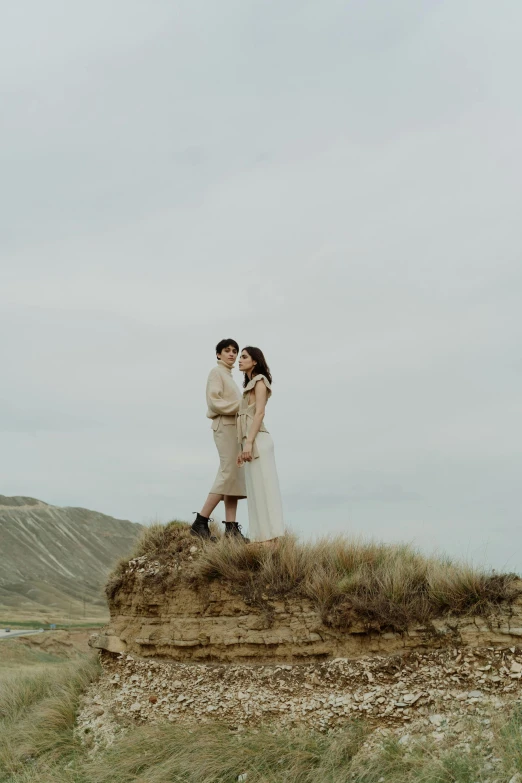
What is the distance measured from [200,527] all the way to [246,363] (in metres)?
→ 2.37

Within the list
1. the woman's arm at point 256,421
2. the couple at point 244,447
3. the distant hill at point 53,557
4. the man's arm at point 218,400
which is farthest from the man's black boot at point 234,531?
the distant hill at point 53,557

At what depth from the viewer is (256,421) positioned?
8.89 m

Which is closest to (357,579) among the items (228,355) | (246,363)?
(246,363)

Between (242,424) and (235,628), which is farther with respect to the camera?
(242,424)

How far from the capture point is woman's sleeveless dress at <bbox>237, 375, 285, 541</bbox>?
351 inches

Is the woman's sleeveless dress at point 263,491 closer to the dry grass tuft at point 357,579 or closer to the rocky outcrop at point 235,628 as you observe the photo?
the dry grass tuft at point 357,579

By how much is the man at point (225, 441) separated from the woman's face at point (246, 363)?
23.5 inches

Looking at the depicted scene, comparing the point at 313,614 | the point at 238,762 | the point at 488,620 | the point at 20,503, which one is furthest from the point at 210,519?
the point at 20,503

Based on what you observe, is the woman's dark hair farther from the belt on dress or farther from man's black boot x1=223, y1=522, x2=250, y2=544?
man's black boot x1=223, y1=522, x2=250, y2=544

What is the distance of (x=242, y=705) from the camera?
25.6ft

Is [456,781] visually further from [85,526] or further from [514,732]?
[85,526]

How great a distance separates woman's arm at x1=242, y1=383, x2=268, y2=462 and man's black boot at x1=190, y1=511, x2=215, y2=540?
4.35ft

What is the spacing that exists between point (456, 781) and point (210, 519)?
17.0 feet

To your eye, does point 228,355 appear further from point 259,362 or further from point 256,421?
point 256,421
